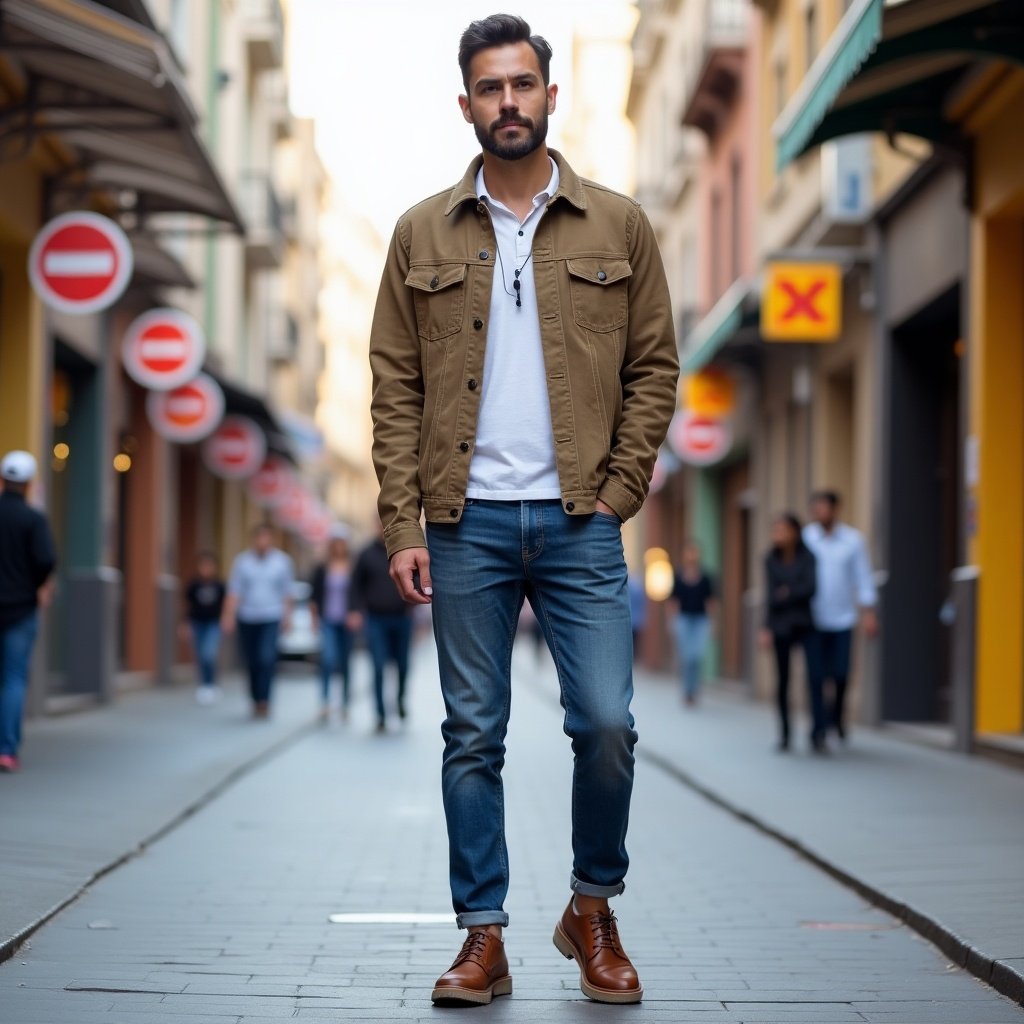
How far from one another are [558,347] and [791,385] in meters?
18.1

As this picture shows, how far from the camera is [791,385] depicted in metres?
22.8

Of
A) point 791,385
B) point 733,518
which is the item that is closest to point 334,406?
point 733,518

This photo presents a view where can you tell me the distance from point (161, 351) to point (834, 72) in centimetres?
1033

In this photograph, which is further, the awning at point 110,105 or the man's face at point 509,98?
the awning at point 110,105

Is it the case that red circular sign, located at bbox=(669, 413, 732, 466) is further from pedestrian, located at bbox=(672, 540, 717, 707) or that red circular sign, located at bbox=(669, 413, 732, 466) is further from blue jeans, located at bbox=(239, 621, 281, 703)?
blue jeans, located at bbox=(239, 621, 281, 703)

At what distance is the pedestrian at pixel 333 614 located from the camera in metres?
19.6

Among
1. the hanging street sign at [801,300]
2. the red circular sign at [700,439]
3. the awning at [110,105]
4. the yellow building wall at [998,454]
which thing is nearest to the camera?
the awning at [110,105]

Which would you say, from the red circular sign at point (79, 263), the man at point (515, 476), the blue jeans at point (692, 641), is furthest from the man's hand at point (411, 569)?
the blue jeans at point (692, 641)

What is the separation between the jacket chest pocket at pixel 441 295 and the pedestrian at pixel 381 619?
1195cm

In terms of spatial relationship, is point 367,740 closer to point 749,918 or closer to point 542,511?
point 749,918

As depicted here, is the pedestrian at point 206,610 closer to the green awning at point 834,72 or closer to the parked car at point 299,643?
the parked car at point 299,643

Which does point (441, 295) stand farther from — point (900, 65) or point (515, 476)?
point (900, 65)

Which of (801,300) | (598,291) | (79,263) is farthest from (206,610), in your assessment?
(598,291)

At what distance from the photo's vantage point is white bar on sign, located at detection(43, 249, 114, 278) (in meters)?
14.6
